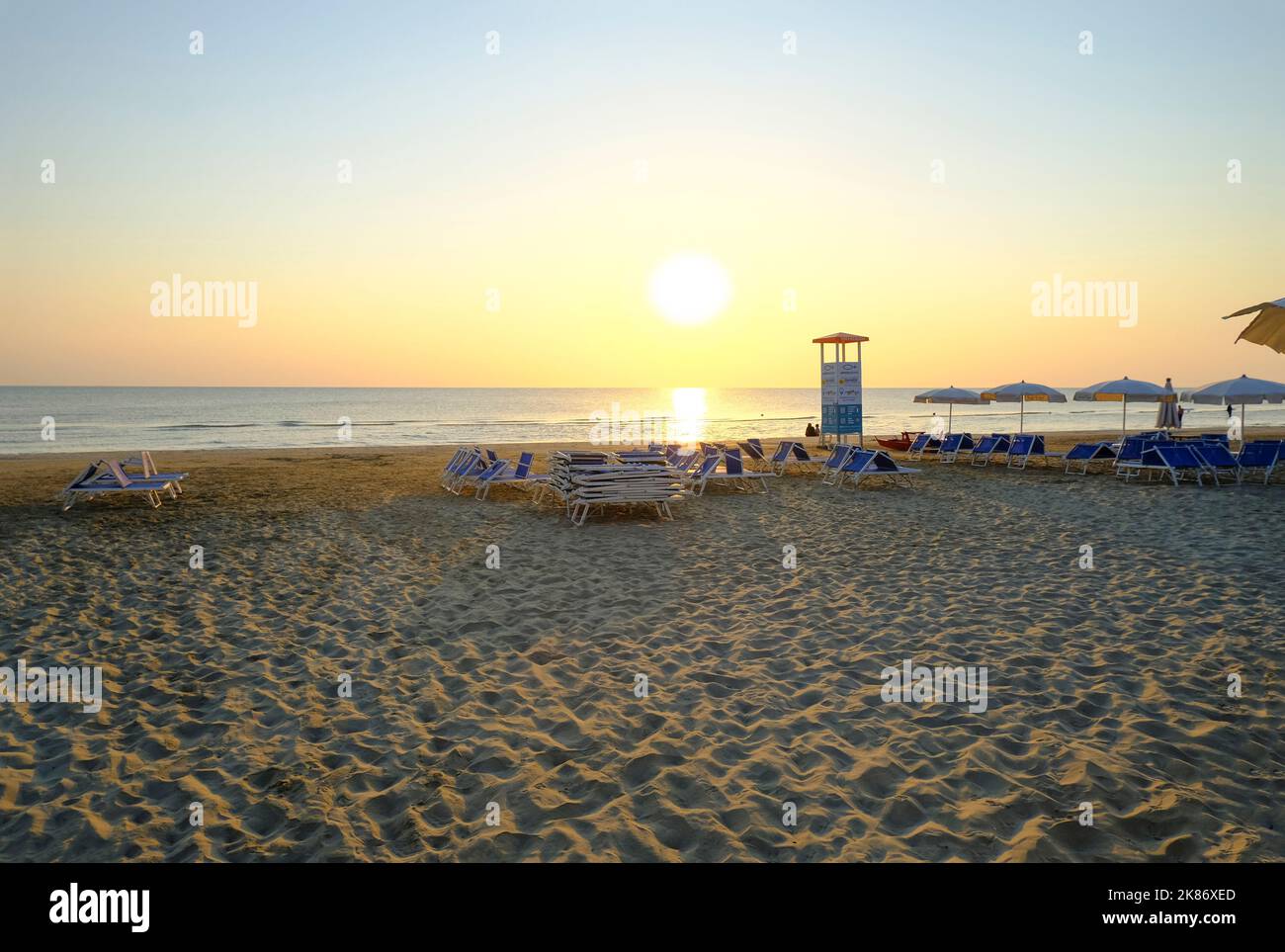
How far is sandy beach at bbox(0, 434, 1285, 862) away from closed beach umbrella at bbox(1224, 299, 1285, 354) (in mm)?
1988

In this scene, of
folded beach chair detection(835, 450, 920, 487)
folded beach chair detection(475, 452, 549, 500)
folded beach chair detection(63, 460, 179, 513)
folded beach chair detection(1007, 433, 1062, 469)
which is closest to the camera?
folded beach chair detection(63, 460, 179, 513)

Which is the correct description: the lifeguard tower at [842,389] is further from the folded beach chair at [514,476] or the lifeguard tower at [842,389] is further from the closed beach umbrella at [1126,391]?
the folded beach chair at [514,476]

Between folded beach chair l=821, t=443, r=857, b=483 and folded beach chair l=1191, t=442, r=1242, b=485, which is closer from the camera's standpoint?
folded beach chair l=1191, t=442, r=1242, b=485

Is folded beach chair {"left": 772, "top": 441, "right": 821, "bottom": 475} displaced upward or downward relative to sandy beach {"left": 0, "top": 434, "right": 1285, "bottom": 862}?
upward

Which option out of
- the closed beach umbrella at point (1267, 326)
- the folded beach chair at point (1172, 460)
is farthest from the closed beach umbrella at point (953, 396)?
the closed beach umbrella at point (1267, 326)

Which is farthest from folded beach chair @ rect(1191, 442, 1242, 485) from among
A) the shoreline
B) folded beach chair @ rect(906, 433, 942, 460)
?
folded beach chair @ rect(906, 433, 942, 460)

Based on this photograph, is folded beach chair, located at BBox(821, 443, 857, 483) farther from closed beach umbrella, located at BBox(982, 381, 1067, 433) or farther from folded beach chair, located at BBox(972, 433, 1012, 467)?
closed beach umbrella, located at BBox(982, 381, 1067, 433)

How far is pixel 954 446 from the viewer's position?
18.3 meters

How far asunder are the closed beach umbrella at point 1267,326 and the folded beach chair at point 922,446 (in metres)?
14.7

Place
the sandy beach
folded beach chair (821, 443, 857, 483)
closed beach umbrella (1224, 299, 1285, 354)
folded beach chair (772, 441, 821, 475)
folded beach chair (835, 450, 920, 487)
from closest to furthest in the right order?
the sandy beach → closed beach umbrella (1224, 299, 1285, 354) → folded beach chair (835, 450, 920, 487) → folded beach chair (821, 443, 857, 483) → folded beach chair (772, 441, 821, 475)

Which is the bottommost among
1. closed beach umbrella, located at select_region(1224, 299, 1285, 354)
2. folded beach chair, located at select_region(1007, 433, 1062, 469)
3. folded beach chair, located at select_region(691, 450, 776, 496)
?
folded beach chair, located at select_region(691, 450, 776, 496)

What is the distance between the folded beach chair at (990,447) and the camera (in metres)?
17.3

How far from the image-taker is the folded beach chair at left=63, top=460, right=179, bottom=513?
10.3 metres
